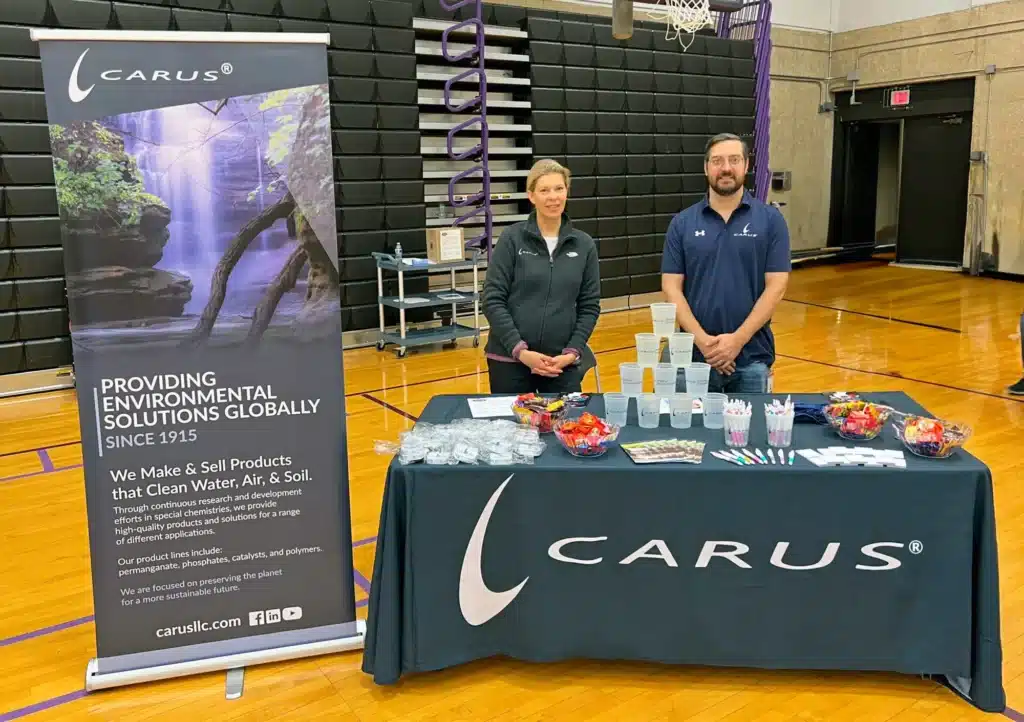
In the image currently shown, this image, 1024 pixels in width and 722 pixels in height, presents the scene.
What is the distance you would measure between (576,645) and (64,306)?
550cm

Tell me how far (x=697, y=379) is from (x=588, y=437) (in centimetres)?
48

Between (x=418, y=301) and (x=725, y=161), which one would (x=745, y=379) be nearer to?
(x=725, y=161)

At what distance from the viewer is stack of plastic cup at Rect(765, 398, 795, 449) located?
2389 millimetres

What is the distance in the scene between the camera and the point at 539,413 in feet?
8.57

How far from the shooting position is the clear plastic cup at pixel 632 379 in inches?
103

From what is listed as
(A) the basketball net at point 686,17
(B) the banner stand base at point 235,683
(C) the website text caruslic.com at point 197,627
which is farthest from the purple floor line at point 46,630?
(A) the basketball net at point 686,17

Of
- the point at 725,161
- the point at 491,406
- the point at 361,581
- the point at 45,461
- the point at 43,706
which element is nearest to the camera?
the point at 43,706

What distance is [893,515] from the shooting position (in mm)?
2268

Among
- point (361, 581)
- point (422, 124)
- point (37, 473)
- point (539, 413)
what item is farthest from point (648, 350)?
point (422, 124)

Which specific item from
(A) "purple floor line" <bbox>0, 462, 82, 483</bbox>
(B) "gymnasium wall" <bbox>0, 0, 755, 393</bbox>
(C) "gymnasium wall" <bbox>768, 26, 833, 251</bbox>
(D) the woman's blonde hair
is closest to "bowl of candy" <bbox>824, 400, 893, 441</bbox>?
(D) the woman's blonde hair

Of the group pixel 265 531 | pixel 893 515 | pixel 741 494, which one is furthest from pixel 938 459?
pixel 265 531

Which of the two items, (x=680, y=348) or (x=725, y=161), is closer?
(x=680, y=348)

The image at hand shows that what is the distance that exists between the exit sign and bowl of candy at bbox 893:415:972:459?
1153cm

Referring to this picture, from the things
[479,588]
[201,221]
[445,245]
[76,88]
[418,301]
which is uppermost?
[76,88]
